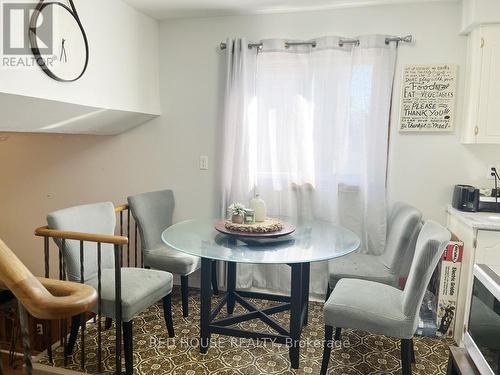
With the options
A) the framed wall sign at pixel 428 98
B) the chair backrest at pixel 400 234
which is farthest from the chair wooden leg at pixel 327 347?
the framed wall sign at pixel 428 98

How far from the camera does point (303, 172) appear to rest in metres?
3.11

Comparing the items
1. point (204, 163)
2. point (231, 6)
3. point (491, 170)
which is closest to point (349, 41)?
point (231, 6)

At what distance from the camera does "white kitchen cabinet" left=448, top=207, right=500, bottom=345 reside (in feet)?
7.80

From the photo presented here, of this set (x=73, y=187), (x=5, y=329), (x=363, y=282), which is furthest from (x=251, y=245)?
(x=5, y=329)

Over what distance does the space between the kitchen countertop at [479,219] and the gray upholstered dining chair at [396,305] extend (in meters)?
0.50

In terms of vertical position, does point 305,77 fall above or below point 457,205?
above

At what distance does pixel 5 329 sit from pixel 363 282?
3.73 metres

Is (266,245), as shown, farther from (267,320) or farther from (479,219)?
(479,219)

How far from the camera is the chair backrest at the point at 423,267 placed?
178 centimetres

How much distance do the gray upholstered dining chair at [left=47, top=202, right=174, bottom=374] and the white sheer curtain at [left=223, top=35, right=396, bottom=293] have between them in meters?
1.02

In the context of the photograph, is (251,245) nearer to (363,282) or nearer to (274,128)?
(363,282)

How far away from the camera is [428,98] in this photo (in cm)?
289

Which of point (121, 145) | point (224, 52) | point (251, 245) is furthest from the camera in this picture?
point (121, 145)

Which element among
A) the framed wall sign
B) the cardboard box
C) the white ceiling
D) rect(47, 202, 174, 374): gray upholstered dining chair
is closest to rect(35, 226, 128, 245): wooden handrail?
rect(47, 202, 174, 374): gray upholstered dining chair
